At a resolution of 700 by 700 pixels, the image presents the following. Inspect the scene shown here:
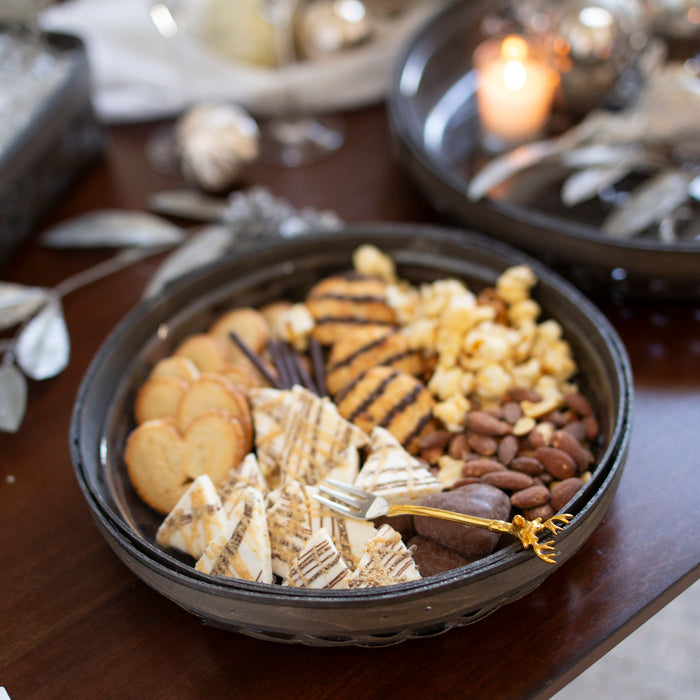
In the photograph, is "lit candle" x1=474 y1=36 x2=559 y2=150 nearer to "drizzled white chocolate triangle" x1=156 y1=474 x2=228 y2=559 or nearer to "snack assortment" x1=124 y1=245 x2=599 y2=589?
"snack assortment" x1=124 y1=245 x2=599 y2=589

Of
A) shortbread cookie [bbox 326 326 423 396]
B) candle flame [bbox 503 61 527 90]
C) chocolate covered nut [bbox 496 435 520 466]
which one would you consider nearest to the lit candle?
candle flame [bbox 503 61 527 90]

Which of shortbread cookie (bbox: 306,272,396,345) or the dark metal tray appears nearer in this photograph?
shortbread cookie (bbox: 306,272,396,345)

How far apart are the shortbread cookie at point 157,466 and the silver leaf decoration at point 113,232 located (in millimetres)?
407

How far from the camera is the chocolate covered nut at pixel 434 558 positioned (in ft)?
1.97

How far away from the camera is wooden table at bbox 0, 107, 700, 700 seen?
60cm

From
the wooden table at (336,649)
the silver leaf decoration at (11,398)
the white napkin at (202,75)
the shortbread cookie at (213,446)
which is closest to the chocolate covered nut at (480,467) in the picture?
the wooden table at (336,649)

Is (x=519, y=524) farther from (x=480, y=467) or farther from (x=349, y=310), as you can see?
(x=349, y=310)

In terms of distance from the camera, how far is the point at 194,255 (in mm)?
985


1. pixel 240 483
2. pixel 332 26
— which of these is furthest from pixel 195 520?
pixel 332 26

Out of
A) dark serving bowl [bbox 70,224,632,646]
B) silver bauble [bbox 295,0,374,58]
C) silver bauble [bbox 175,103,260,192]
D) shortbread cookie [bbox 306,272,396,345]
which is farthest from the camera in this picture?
silver bauble [bbox 295,0,374,58]

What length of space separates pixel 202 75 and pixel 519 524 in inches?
41.7

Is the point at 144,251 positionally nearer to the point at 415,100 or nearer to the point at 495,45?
the point at 415,100

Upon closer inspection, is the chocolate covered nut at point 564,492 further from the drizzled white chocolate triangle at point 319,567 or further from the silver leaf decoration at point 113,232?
the silver leaf decoration at point 113,232

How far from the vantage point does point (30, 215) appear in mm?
1067
